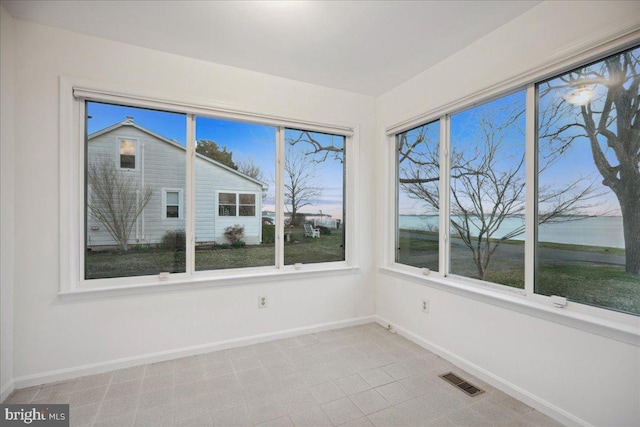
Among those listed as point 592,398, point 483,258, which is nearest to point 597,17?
point 483,258

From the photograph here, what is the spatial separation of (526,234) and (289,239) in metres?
2.12

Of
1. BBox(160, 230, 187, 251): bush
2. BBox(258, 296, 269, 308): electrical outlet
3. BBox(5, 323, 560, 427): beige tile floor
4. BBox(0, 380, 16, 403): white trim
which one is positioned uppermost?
BBox(160, 230, 187, 251): bush

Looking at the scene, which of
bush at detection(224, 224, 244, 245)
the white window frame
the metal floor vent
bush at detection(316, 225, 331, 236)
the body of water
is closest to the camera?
the body of water

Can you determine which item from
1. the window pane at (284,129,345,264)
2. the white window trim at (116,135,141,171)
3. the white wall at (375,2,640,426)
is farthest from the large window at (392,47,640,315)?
the white window trim at (116,135,141,171)

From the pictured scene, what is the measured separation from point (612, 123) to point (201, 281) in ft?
10.4

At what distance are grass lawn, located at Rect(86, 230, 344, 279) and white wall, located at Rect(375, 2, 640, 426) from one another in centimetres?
100

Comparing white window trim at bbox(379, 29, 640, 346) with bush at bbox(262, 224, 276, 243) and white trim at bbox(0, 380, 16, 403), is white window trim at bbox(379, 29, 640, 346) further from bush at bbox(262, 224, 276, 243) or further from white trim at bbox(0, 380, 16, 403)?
white trim at bbox(0, 380, 16, 403)

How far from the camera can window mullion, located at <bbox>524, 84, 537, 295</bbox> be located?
2080 millimetres

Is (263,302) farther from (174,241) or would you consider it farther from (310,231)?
(174,241)

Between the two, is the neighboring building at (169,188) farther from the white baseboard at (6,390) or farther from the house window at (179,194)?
the white baseboard at (6,390)

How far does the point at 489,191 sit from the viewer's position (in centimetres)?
245

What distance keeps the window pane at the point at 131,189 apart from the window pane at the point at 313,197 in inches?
42.4

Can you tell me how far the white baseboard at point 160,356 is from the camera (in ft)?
7.32

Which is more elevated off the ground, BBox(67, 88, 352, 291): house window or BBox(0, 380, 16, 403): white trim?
BBox(67, 88, 352, 291): house window
